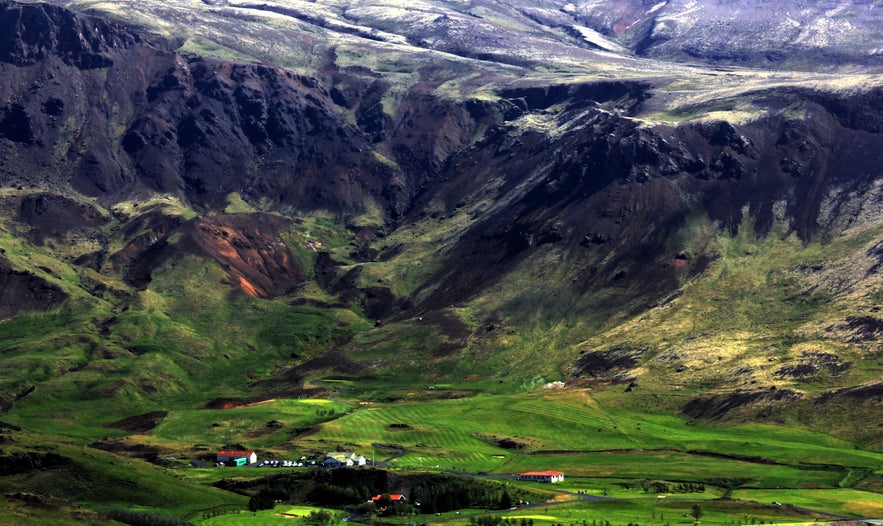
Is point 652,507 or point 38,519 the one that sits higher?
point 38,519

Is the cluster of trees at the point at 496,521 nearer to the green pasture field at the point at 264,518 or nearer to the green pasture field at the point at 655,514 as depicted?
the green pasture field at the point at 655,514

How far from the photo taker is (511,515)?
19100cm

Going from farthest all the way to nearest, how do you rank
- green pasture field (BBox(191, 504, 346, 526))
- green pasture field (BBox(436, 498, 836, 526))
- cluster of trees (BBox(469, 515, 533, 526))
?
green pasture field (BBox(436, 498, 836, 526))
green pasture field (BBox(191, 504, 346, 526))
cluster of trees (BBox(469, 515, 533, 526))

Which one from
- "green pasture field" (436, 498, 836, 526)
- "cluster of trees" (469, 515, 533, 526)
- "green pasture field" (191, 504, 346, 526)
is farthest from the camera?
"green pasture field" (436, 498, 836, 526)

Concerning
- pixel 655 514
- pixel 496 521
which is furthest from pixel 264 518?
pixel 655 514

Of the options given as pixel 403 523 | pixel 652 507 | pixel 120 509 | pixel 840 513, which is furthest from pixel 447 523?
pixel 840 513

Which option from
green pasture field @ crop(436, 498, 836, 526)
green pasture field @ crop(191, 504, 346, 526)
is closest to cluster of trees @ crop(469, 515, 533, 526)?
green pasture field @ crop(436, 498, 836, 526)

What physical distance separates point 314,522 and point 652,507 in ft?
196

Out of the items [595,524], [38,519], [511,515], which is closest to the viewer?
[38,519]

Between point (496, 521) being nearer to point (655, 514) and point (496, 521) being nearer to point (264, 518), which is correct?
point (655, 514)

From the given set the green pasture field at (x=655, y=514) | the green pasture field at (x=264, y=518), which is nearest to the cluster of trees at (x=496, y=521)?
the green pasture field at (x=655, y=514)

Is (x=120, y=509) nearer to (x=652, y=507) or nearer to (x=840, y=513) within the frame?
(x=652, y=507)

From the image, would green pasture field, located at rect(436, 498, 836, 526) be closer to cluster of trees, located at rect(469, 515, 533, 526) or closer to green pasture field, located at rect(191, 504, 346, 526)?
cluster of trees, located at rect(469, 515, 533, 526)

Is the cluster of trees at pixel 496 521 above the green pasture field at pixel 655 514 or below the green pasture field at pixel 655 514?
above
